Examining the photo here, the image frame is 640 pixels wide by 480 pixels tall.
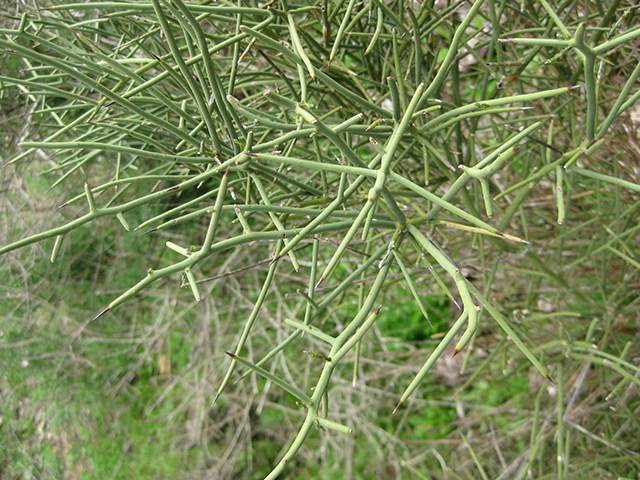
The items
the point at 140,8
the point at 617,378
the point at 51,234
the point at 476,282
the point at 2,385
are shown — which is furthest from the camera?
the point at 2,385

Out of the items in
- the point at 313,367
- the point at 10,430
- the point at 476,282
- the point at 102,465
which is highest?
the point at 476,282

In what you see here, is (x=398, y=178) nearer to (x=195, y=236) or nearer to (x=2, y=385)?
(x=195, y=236)

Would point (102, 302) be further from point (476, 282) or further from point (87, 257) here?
point (476, 282)

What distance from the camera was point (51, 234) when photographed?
420mm

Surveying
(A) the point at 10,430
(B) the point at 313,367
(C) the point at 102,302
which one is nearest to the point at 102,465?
(A) the point at 10,430

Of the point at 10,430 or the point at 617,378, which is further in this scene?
the point at 10,430

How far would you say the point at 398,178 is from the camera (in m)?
0.47

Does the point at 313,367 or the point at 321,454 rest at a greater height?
the point at 313,367

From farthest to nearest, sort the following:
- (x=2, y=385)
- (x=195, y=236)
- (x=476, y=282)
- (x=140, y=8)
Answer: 1. (x=2, y=385)
2. (x=195, y=236)
3. (x=476, y=282)
4. (x=140, y=8)

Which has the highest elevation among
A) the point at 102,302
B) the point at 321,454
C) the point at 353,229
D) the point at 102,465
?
the point at 353,229

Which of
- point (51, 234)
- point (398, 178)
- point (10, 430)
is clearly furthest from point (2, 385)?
point (398, 178)

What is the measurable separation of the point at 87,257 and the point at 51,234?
7.49 feet

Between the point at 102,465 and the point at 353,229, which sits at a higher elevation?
the point at 353,229

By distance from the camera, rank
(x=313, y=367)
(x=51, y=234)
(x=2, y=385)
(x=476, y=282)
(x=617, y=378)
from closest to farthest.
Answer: (x=51, y=234), (x=617, y=378), (x=476, y=282), (x=313, y=367), (x=2, y=385)
